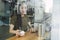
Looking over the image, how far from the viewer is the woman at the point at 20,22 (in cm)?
127

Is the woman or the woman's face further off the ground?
the woman's face

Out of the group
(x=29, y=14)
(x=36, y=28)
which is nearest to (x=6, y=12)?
(x=29, y=14)

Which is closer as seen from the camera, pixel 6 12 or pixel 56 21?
pixel 6 12

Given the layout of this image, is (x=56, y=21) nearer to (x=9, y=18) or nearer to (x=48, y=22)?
(x=48, y=22)

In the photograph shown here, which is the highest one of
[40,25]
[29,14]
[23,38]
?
[29,14]

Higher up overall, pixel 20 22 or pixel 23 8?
pixel 23 8

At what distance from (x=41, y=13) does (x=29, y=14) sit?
0.12m

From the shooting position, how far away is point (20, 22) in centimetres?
129

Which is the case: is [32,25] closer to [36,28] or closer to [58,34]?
[36,28]

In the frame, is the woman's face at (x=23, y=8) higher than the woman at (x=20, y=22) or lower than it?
higher

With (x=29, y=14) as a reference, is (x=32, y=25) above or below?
below

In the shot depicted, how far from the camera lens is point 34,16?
1316 millimetres

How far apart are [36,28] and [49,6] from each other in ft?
0.82

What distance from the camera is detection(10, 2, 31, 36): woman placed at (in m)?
1.27
